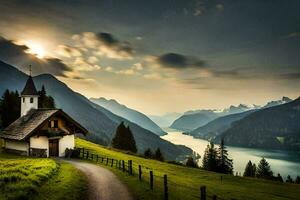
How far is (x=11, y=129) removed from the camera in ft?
198

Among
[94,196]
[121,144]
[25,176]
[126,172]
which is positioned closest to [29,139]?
[126,172]

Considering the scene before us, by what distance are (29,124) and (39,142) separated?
15.0 ft

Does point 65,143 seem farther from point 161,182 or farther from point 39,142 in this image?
point 161,182

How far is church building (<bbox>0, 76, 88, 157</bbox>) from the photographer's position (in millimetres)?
55125

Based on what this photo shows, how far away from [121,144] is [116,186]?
93527mm

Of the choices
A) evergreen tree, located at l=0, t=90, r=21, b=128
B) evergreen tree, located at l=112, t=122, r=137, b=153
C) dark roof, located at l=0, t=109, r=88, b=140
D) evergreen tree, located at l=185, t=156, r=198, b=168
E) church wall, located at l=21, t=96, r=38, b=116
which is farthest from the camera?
evergreen tree, located at l=112, t=122, r=137, b=153

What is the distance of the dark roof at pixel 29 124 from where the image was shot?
5533 centimetres

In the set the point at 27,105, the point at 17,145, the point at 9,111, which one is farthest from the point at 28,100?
the point at 9,111

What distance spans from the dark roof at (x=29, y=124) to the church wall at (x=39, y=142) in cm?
191

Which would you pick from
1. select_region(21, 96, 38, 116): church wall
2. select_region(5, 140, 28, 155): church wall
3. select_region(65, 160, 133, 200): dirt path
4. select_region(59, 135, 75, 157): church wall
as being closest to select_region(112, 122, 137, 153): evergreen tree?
select_region(21, 96, 38, 116): church wall

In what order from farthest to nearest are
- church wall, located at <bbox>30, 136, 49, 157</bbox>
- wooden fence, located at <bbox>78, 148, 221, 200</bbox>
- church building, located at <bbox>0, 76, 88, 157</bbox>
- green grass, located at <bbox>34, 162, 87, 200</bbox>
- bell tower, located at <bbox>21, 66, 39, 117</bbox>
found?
1. bell tower, located at <bbox>21, 66, 39, 117</bbox>
2. church wall, located at <bbox>30, 136, 49, 157</bbox>
3. church building, located at <bbox>0, 76, 88, 157</bbox>
4. wooden fence, located at <bbox>78, 148, 221, 200</bbox>
5. green grass, located at <bbox>34, 162, 87, 200</bbox>

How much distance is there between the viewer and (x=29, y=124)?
2280 inches

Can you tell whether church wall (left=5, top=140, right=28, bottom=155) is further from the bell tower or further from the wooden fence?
the wooden fence

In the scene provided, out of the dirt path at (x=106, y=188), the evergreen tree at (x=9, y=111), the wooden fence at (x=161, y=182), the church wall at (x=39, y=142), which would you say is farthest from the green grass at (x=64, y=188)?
the evergreen tree at (x=9, y=111)
